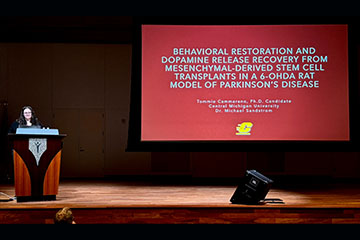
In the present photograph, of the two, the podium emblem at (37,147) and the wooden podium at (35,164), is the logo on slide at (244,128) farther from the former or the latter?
the podium emblem at (37,147)

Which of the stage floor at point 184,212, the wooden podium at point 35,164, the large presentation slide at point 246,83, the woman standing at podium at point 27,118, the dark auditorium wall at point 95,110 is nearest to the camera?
the stage floor at point 184,212

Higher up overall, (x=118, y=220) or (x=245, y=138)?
(x=245, y=138)

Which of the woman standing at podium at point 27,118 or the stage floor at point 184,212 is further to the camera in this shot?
the woman standing at podium at point 27,118

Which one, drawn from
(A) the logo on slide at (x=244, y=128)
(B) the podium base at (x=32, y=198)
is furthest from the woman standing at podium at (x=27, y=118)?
(A) the logo on slide at (x=244, y=128)

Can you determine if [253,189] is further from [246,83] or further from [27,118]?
[27,118]

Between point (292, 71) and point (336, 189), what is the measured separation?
5.07 feet

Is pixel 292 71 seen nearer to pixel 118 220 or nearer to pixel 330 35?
pixel 330 35

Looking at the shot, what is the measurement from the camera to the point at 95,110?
20.1ft

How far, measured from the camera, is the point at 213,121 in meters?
4.54

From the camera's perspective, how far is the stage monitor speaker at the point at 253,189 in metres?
3.16

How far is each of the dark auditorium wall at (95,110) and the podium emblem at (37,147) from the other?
2.73 metres

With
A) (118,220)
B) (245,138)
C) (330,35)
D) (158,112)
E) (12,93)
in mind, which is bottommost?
(118,220)

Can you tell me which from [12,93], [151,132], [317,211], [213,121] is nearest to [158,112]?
[151,132]

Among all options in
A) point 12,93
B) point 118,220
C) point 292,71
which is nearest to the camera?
point 118,220
